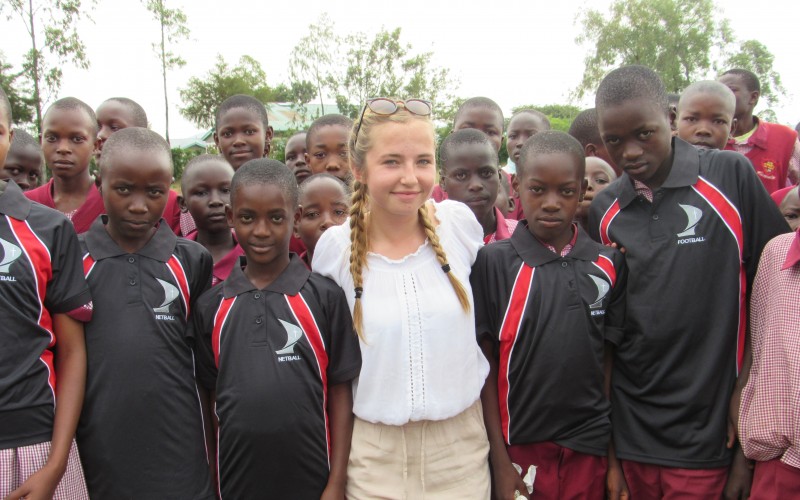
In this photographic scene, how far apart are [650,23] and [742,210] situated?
30.7m

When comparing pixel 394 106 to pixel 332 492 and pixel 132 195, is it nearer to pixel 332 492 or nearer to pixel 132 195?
pixel 132 195

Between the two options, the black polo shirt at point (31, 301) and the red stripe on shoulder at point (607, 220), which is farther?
the red stripe on shoulder at point (607, 220)

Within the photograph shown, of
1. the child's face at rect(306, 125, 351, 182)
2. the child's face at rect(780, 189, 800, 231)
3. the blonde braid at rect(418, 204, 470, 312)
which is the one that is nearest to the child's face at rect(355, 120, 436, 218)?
the blonde braid at rect(418, 204, 470, 312)

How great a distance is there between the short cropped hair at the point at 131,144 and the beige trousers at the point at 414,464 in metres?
→ 1.47

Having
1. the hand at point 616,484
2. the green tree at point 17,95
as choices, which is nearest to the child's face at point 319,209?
the hand at point 616,484

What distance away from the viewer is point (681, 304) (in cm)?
232

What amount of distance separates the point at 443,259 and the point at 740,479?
144 centimetres

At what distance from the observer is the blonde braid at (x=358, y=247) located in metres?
2.21

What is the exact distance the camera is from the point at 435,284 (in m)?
2.26

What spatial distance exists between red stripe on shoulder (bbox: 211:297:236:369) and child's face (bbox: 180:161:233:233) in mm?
1071

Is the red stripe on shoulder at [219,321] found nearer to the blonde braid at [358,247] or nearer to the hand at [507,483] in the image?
the blonde braid at [358,247]

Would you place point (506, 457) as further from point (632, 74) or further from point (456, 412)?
point (632, 74)

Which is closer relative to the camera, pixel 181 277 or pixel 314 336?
pixel 314 336

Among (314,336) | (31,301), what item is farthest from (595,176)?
(31,301)
